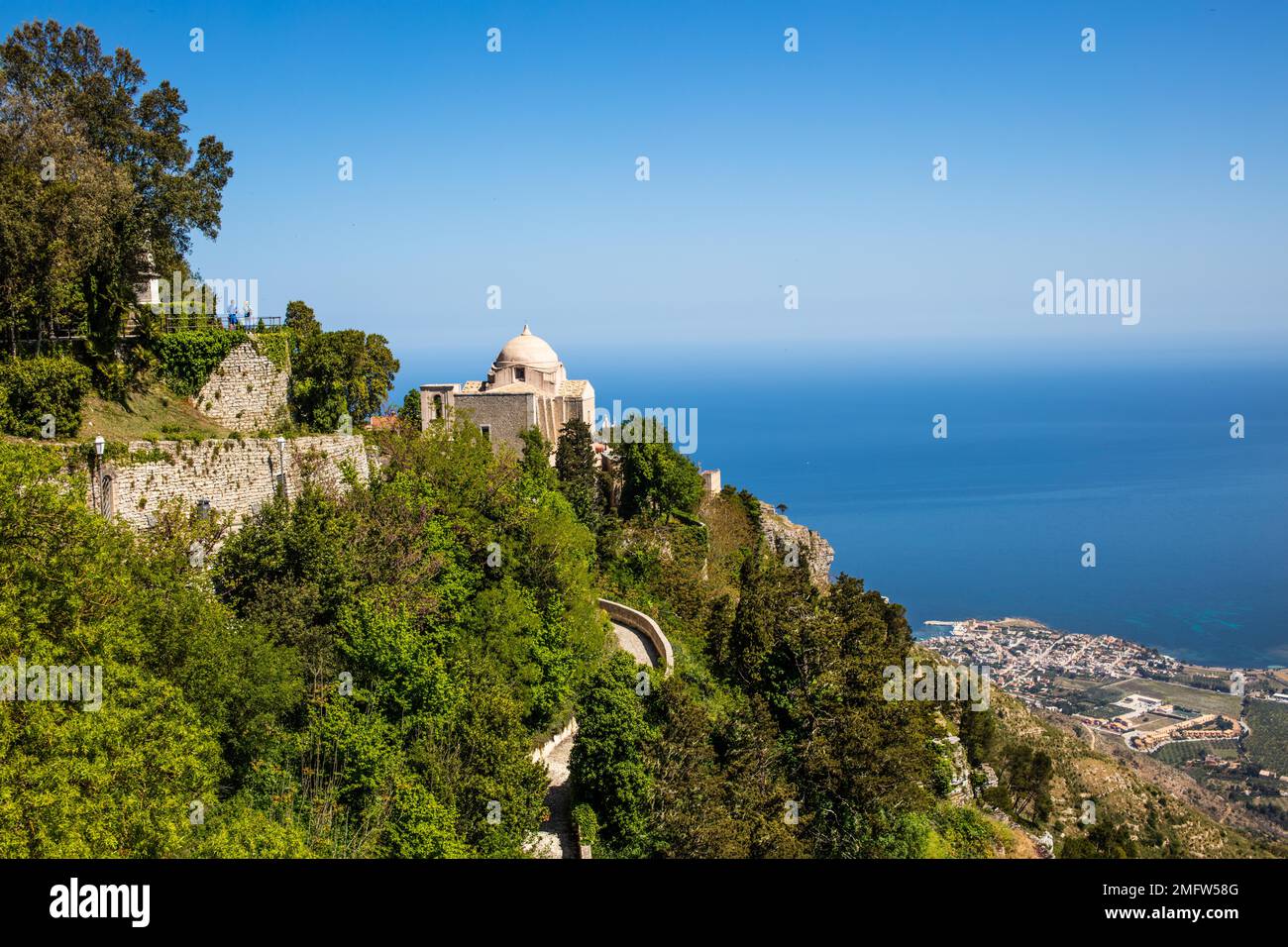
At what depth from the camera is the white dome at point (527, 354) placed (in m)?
35.3

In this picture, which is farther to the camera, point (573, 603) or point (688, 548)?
point (688, 548)

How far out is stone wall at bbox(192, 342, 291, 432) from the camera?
877 inches

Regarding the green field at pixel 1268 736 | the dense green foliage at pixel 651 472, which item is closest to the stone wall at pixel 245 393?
the dense green foliage at pixel 651 472

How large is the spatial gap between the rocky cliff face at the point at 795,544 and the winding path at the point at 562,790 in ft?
40.7

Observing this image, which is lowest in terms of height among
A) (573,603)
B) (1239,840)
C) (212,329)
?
(1239,840)

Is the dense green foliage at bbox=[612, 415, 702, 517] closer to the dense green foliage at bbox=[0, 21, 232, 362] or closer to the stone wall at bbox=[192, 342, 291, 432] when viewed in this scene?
the stone wall at bbox=[192, 342, 291, 432]

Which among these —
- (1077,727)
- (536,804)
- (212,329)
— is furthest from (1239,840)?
(212,329)

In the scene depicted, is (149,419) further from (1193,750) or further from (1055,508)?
(1055,508)

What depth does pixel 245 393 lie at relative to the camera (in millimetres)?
22922

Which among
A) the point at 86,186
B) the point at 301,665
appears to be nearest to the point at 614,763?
the point at 301,665

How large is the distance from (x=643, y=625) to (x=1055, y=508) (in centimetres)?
9273
